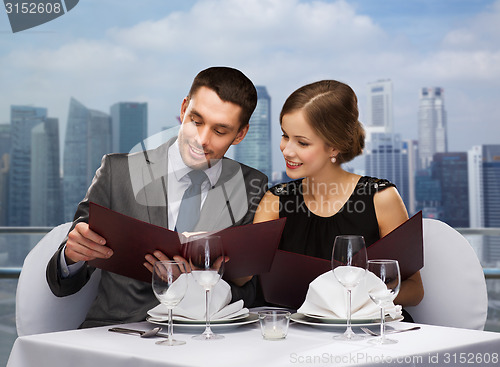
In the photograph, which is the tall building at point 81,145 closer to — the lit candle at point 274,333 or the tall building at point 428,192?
the tall building at point 428,192

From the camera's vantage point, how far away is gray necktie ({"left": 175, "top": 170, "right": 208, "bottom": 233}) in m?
1.84

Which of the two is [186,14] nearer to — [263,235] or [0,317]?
[0,317]

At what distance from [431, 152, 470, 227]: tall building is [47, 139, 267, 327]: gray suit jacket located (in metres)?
14.8

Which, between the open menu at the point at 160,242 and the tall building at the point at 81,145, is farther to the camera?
the tall building at the point at 81,145

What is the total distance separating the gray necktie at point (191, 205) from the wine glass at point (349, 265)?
0.73m

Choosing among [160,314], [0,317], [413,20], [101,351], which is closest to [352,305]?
[160,314]

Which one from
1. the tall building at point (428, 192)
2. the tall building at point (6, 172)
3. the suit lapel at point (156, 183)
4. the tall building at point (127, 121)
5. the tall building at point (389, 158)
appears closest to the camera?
the suit lapel at point (156, 183)

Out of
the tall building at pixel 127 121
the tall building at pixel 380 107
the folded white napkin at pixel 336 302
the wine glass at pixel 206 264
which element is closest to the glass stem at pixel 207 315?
the wine glass at pixel 206 264

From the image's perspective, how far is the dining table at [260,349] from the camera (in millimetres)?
988

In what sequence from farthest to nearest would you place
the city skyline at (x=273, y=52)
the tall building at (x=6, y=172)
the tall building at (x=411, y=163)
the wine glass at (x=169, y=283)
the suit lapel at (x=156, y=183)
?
the tall building at (x=411, y=163) → the city skyline at (x=273, y=52) → the tall building at (x=6, y=172) → the suit lapel at (x=156, y=183) → the wine glass at (x=169, y=283)

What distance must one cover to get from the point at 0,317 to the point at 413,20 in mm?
14582

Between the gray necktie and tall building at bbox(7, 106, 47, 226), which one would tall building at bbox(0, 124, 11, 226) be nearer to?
tall building at bbox(7, 106, 47, 226)

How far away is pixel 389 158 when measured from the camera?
15367 millimetres

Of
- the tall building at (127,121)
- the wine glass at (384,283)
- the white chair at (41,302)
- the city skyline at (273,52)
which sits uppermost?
the city skyline at (273,52)
